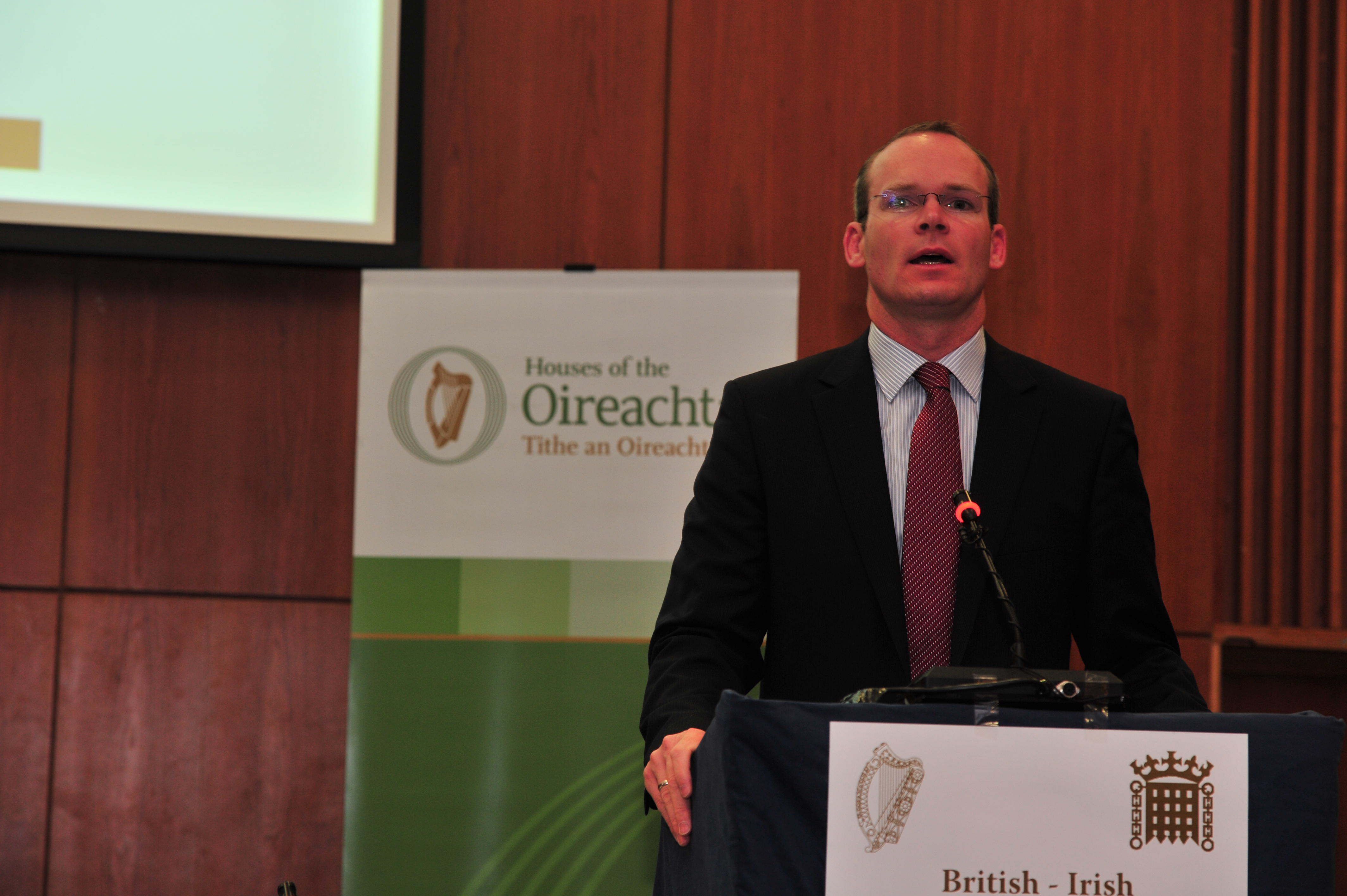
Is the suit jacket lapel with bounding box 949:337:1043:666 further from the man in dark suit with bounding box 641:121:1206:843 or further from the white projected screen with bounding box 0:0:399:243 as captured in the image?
the white projected screen with bounding box 0:0:399:243

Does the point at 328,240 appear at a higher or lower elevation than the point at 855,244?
higher

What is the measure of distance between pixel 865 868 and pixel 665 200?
2.83 meters

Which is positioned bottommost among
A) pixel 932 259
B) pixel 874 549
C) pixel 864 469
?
pixel 874 549

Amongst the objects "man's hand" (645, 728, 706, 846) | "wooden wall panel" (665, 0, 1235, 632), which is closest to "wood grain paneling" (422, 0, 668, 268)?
"wooden wall panel" (665, 0, 1235, 632)

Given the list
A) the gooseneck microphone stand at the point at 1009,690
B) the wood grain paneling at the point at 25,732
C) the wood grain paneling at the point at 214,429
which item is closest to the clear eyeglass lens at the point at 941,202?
the gooseneck microphone stand at the point at 1009,690

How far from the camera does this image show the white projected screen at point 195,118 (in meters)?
3.45

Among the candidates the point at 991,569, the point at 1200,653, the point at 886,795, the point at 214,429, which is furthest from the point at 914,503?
the point at 214,429

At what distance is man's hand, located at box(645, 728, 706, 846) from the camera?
123cm

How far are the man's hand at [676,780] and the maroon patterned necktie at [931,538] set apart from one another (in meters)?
0.45

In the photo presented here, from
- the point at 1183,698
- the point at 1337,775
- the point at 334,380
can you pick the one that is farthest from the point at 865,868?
the point at 334,380

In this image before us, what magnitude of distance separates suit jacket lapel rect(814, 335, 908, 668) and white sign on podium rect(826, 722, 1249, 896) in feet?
1.95

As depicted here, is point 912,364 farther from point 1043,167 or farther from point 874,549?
point 1043,167

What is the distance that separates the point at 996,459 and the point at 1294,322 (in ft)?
7.74

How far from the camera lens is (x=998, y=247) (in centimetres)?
202
